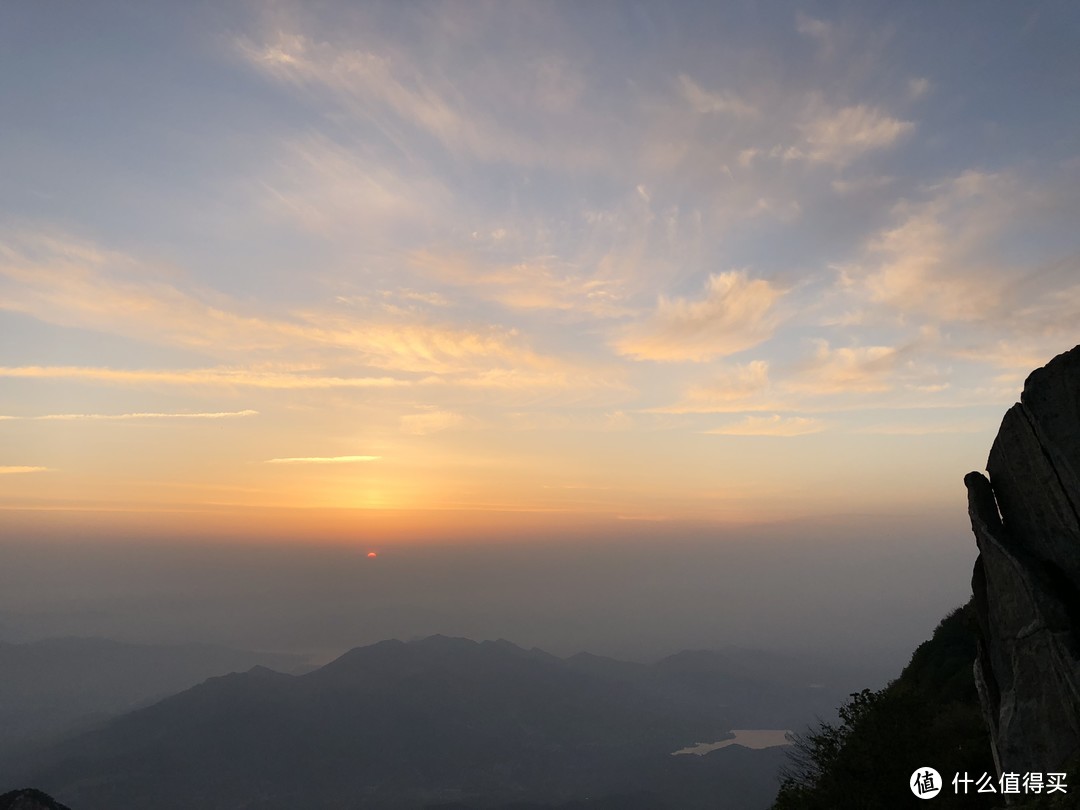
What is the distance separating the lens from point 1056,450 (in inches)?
947

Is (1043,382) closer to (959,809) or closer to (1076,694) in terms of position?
(1076,694)

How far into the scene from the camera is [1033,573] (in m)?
23.8

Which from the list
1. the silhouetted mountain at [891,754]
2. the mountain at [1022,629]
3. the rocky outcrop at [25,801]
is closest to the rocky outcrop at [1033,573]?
the mountain at [1022,629]

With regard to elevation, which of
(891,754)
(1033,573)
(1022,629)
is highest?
(1033,573)

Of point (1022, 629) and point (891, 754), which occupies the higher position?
point (1022, 629)

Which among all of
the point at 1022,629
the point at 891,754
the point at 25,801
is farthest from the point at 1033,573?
the point at 25,801

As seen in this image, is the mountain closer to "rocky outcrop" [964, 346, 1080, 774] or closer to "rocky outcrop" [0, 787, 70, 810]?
"rocky outcrop" [964, 346, 1080, 774]

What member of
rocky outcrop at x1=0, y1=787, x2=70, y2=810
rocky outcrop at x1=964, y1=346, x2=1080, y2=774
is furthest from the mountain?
rocky outcrop at x1=0, y1=787, x2=70, y2=810

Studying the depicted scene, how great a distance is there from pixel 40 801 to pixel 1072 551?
116m

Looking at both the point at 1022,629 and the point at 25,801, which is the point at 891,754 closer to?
the point at 1022,629

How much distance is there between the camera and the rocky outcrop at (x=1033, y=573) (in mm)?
22094

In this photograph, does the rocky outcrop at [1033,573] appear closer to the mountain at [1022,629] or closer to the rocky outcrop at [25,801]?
the mountain at [1022,629]

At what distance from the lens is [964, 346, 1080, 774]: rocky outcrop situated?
22.1 m

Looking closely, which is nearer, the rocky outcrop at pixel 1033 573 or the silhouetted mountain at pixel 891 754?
the rocky outcrop at pixel 1033 573
